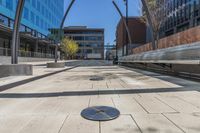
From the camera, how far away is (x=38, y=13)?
55062 mm

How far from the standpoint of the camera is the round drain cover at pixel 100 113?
454cm

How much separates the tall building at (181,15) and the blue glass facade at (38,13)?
23776mm

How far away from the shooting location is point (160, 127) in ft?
13.0

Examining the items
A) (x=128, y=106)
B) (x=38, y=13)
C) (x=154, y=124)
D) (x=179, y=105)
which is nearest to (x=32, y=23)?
(x=38, y=13)

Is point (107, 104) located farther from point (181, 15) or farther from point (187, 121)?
point (181, 15)

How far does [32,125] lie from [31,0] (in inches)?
1946

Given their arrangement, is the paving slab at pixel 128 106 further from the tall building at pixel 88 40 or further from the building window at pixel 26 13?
the tall building at pixel 88 40

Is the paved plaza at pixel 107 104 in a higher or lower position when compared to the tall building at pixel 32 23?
lower

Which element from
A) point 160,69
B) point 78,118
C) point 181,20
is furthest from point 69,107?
point 181,20

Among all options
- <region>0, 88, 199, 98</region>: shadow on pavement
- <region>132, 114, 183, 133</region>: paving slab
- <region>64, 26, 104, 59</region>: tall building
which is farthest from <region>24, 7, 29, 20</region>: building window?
<region>64, 26, 104, 59</region>: tall building

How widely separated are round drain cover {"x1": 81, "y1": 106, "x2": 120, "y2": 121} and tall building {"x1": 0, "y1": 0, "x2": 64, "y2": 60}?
27.9m

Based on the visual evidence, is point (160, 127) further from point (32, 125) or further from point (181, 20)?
point (181, 20)

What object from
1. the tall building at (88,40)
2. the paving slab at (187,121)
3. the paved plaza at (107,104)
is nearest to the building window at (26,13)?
the paved plaza at (107,104)

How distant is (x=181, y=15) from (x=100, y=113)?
126 ft
